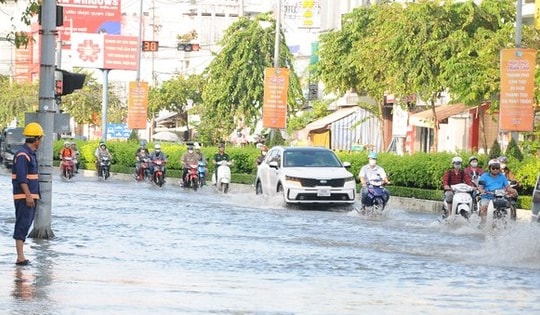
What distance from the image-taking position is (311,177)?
34.2 meters

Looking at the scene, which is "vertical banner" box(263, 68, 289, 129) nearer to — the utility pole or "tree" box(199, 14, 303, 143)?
"tree" box(199, 14, 303, 143)

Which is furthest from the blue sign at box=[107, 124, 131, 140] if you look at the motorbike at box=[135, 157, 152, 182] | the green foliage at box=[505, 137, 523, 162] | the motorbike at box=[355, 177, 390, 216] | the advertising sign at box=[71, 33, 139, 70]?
the motorbike at box=[355, 177, 390, 216]

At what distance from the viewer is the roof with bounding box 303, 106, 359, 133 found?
76375 mm

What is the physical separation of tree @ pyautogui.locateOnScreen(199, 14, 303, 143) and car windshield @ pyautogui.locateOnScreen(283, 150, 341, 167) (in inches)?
1448

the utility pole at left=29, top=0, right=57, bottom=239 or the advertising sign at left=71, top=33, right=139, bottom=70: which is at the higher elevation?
the advertising sign at left=71, top=33, right=139, bottom=70

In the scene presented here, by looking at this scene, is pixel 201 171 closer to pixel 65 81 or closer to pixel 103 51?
pixel 65 81

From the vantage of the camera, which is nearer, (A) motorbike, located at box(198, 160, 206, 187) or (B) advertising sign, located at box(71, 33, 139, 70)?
(A) motorbike, located at box(198, 160, 206, 187)

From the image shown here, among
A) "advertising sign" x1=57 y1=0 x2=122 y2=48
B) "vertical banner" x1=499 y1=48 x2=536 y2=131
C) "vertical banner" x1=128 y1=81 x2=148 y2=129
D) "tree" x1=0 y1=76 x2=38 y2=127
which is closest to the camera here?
"vertical banner" x1=499 y1=48 x2=536 y2=131

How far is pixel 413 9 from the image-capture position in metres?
51.2

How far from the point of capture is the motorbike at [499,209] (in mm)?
26641

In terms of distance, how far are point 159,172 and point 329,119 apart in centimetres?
2766

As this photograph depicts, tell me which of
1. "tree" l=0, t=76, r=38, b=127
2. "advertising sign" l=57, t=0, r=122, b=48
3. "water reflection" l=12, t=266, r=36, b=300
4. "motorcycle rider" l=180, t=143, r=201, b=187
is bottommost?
"water reflection" l=12, t=266, r=36, b=300

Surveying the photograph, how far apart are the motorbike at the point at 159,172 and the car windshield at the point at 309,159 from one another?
1507cm

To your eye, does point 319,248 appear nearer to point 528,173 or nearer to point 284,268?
point 284,268
